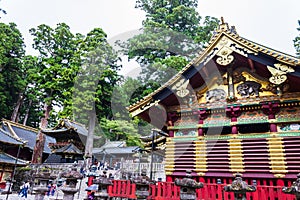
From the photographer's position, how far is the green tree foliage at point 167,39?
2491 cm

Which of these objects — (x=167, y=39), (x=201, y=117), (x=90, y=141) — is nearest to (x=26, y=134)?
(x=90, y=141)

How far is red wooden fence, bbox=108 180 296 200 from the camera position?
22.1 feet

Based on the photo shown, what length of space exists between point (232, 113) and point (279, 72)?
221 centimetres

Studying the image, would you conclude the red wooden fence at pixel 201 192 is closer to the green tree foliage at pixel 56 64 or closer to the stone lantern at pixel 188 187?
the stone lantern at pixel 188 187

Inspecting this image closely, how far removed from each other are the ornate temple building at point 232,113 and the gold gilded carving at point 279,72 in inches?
1.0

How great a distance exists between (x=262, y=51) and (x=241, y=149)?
3.70 meters

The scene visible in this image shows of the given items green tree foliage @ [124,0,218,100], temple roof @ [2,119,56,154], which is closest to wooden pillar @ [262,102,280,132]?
green tree foliage @ [124,0,218,100]

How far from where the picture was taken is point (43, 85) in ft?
97.8

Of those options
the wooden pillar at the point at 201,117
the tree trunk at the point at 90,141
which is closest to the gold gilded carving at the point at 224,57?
the wooden pillar at the point at 201,117

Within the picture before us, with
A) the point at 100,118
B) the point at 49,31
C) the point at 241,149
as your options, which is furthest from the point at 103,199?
the point at 49,31

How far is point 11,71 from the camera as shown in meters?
40.4

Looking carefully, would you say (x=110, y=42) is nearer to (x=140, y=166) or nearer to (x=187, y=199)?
(x=140, y=166)

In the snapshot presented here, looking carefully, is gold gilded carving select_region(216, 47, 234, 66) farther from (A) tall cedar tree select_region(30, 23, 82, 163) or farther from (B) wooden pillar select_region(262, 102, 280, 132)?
(A) tall cedar tree select_region(30, 23, 82, 163)

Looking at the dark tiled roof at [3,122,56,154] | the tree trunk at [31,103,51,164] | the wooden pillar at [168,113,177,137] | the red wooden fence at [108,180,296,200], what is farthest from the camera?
the dark tiled roof at [3,122,56,154]
